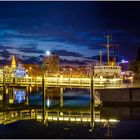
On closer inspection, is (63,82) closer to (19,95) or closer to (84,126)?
(84,126)

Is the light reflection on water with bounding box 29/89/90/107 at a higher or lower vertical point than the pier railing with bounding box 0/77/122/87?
lower

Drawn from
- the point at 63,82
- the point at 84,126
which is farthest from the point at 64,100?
the point at 84,126

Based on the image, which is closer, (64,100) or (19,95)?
(64,100)

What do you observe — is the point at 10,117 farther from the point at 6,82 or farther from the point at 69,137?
the point at 6,82

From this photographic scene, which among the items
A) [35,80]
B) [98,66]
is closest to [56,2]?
[35,80]

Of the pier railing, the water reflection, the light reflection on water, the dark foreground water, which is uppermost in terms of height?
the pier railing

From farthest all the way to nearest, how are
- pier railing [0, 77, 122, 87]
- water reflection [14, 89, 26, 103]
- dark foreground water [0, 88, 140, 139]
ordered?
water reflection [14, 89, 26, 103], pier railing [0, 77, 122, 87], dark foreground water [0, 88, 140, 139]

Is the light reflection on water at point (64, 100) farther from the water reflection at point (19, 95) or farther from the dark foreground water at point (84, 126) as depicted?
the dark foreground water at point (84, 126)

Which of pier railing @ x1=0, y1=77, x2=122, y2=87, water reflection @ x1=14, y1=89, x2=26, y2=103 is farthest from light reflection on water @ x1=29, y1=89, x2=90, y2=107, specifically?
pier railing @ x1=0, y1=77, x2=122, y2=87

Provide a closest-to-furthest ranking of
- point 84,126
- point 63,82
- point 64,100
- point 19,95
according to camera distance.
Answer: point 84,126 → point 63,82 → point 64,100 → point 19,95

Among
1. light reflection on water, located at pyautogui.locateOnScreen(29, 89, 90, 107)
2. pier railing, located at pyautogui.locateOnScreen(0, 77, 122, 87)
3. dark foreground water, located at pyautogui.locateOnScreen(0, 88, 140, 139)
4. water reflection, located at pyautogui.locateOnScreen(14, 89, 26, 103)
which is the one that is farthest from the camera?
water reflection, located at pyautogui.locateOnScreen(14, 89, 26, 103)

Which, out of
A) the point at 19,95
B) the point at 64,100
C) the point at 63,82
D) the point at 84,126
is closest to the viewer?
the point at 84,126

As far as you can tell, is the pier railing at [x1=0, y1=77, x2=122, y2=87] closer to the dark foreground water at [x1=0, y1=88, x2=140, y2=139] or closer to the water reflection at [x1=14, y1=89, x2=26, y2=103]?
the dark foreground water at [x1=0, y1=88, x2=140, y2=139]

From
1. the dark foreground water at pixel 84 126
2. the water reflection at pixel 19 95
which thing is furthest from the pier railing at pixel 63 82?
the water reflection at pixel 19 95
